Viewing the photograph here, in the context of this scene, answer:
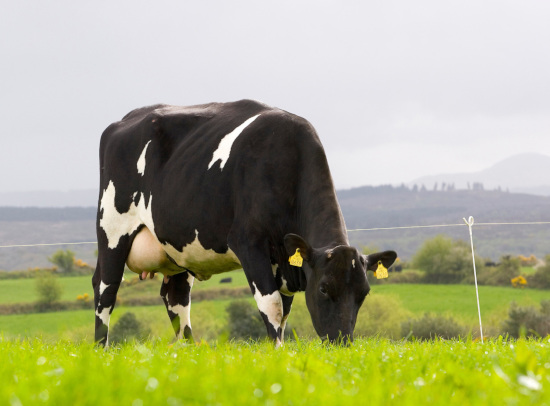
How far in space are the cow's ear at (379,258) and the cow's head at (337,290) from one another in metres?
0.36

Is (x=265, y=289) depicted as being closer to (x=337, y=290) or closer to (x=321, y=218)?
(x=321, y=218)

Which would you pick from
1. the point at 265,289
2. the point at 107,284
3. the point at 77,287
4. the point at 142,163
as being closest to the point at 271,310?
the point at 265,289

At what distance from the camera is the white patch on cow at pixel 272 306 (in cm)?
792

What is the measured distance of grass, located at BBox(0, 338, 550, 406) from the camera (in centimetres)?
305

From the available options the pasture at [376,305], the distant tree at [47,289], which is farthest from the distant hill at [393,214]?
the distant tree at [47,289]

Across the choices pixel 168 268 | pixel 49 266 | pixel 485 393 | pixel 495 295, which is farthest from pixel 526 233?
pixel 485 393

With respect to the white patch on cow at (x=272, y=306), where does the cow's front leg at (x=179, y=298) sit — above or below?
below

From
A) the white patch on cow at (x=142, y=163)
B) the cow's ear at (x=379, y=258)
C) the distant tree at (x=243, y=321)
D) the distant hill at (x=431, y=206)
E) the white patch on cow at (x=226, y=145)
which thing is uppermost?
the white patch on cow at (x=226, y=145)

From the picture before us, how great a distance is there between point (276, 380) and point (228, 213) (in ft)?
16.8

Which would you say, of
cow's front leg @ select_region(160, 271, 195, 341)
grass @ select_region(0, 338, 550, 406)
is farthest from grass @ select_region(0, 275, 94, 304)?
grass @ select_region(0, 338, 550, 406)

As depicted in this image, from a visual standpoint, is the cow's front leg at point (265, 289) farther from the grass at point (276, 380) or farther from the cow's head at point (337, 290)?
the grass at point (276, 380)

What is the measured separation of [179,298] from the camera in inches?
420

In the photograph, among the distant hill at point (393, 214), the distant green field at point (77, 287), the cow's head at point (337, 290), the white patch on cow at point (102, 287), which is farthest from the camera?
the distant hill at point (393, 214)

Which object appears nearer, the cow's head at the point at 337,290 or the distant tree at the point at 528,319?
the cow's head at the point at 337,290
